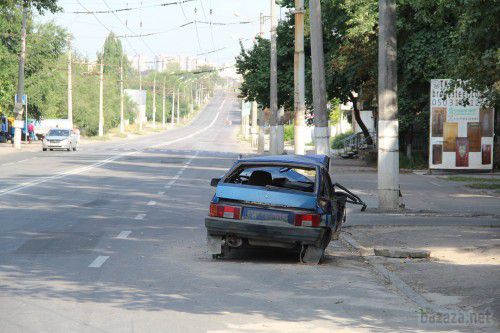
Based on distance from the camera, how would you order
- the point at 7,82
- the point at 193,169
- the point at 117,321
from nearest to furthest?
the point at 117,321 → the point at 193,169 → the point at 7,82

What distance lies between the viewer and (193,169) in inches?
1668

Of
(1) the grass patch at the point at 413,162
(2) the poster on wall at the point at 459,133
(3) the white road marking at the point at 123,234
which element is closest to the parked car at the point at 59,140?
(1) the grass patch at the point at 413,162

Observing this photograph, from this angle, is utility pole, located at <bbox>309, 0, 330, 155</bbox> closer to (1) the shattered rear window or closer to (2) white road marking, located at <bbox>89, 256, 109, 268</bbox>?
(1) the shattered rear window

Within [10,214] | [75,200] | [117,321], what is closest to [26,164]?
[75,200]

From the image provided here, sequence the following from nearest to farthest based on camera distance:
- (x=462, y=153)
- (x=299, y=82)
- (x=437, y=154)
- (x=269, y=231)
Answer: (x=269, y=231) → (x=299, y=82) → (x=462, y=153) → (x=437, y=154)

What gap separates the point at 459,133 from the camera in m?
37.3

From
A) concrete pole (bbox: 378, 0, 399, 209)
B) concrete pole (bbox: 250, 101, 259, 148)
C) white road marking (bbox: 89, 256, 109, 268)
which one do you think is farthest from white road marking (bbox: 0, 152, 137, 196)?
concrete pole (bbox: 250, 101, 259, 148)

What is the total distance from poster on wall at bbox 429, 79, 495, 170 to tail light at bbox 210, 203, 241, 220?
2375cm

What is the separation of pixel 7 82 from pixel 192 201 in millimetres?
46874

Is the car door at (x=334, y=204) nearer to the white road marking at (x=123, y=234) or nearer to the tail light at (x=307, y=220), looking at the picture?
the tail light at (x=307, y=220)

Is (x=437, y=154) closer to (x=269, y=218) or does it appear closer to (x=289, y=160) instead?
(x=289, y=160)

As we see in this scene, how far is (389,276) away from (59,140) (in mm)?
51037

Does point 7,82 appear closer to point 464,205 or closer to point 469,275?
point 464,205

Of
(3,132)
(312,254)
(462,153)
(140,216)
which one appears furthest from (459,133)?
(3,132)
